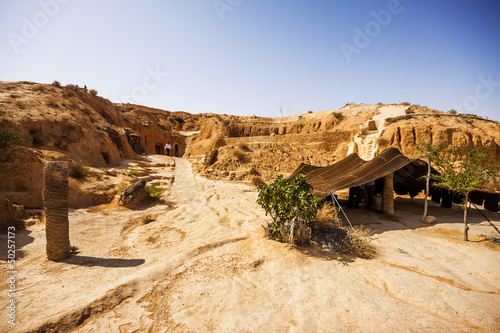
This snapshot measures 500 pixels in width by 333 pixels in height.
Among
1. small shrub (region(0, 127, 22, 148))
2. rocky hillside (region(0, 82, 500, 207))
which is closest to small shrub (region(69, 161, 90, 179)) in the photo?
rocky hillside (region(0, 82, 500, 207))

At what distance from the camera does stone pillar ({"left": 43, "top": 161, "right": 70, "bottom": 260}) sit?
4.29 m

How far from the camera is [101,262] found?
4328 mm

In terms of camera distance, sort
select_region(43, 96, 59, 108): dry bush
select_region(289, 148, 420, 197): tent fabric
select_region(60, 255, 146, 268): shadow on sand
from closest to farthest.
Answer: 1. select_region(60, 255, 146, 268): shadow on sand
2. select_region(289, 148, 420, 197): tent fabric
3. select_region(43, 96, 59, 108): dry bush

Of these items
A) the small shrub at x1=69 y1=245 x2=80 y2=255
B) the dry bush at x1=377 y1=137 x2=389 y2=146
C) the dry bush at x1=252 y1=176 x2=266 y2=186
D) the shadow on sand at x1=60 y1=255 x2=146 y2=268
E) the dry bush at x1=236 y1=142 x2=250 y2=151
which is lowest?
the shadow on sand at x1=60 y1=255 x2=146 y2=268

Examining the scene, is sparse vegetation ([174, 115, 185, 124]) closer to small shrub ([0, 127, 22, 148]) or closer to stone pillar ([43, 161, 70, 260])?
small shrub ([0, 127, 22, 148])

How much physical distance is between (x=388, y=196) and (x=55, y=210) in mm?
9424

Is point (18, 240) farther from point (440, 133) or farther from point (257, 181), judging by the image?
point (440, 133)

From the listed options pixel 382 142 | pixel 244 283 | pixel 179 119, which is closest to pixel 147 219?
pixel 244 283

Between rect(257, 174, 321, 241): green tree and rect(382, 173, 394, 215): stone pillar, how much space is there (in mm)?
4166

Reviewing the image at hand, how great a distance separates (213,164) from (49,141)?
8848 mm

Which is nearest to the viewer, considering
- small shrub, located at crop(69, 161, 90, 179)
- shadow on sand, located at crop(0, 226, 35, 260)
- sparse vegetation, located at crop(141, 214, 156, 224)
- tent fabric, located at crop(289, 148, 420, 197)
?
shadow on sand, located at crop(0, 226, 35, 260)

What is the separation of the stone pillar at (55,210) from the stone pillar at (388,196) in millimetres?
9123

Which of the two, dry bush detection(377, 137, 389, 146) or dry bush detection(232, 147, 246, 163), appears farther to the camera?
dry bush detection(232, 147, 246, 163)

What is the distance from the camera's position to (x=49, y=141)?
11180mm
